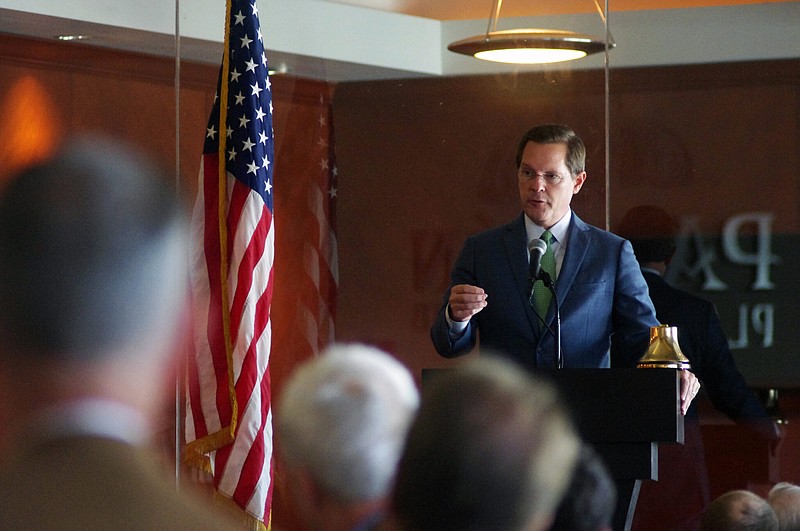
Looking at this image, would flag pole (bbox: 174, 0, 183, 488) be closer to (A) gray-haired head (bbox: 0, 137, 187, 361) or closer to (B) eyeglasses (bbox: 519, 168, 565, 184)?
(B) eyeglasses (bbox: 519, 168, 565, 184)

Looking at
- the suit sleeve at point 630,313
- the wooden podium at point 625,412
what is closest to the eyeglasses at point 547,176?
the suit sleeve at point 630,313

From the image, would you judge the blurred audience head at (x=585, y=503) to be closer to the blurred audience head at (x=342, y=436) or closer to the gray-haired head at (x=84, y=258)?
the blurred audience head at (x=342, y=436)

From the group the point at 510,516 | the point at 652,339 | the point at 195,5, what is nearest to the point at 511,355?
the point at 652,339

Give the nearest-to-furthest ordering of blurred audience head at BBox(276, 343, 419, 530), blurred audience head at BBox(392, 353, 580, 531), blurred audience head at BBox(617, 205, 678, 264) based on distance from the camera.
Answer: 1. blurred audience head at BBox(392, 353, 580, 531)
2. blurred audience head at BBox(276, 343, 419, 530)
3. blurred audience head at BBox(617, 205, 678, 264)

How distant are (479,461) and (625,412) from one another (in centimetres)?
223

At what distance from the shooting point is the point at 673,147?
5.77m

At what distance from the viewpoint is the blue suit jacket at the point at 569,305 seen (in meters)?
3.83

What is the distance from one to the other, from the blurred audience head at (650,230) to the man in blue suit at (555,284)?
5.71 feet

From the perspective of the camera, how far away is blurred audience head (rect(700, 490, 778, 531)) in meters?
2.89

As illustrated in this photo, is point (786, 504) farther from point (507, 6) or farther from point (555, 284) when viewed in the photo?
point (507, 6)

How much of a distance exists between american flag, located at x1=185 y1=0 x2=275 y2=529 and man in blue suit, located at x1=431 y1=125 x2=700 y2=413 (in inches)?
34.8

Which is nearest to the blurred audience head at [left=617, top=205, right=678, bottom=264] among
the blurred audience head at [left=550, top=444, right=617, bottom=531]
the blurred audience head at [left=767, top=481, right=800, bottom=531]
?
the blurred audience head at [left=767, top=481, right=800, bottom=531]

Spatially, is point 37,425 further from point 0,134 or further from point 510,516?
point 0,134

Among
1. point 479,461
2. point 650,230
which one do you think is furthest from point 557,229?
point 479,461
